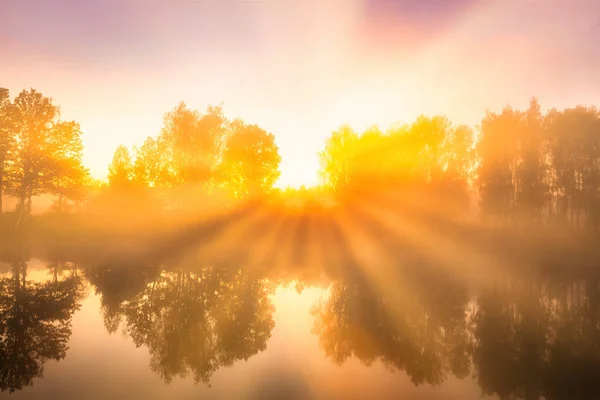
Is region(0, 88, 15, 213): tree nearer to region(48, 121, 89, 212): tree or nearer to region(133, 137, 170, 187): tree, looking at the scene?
region(48, 121, 89, 212): tree

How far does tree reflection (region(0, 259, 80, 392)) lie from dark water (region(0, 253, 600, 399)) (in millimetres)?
68

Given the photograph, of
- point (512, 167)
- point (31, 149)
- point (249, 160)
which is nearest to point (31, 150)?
point (31, 149)

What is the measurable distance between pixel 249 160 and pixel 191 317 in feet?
179

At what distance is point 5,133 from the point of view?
44.7m

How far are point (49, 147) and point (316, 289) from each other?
4473cm

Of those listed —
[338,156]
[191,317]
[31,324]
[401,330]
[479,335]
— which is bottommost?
[479,335]

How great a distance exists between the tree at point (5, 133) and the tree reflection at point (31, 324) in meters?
28.7

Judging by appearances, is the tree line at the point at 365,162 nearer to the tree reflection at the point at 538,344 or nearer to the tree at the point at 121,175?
the tree at the point at 121,175

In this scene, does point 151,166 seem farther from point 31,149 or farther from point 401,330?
point 401,330

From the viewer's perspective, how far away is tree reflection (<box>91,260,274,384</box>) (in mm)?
13289

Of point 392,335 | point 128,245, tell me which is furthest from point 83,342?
point 128,245

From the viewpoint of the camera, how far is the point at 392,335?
16453mm

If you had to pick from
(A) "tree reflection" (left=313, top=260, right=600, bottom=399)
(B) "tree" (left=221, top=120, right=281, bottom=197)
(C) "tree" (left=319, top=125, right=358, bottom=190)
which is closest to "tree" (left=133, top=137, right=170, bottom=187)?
(B) "tree" (left=221, top=120, right=281, bottom=197)

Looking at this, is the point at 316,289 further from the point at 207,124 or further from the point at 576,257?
the point at 207,124
